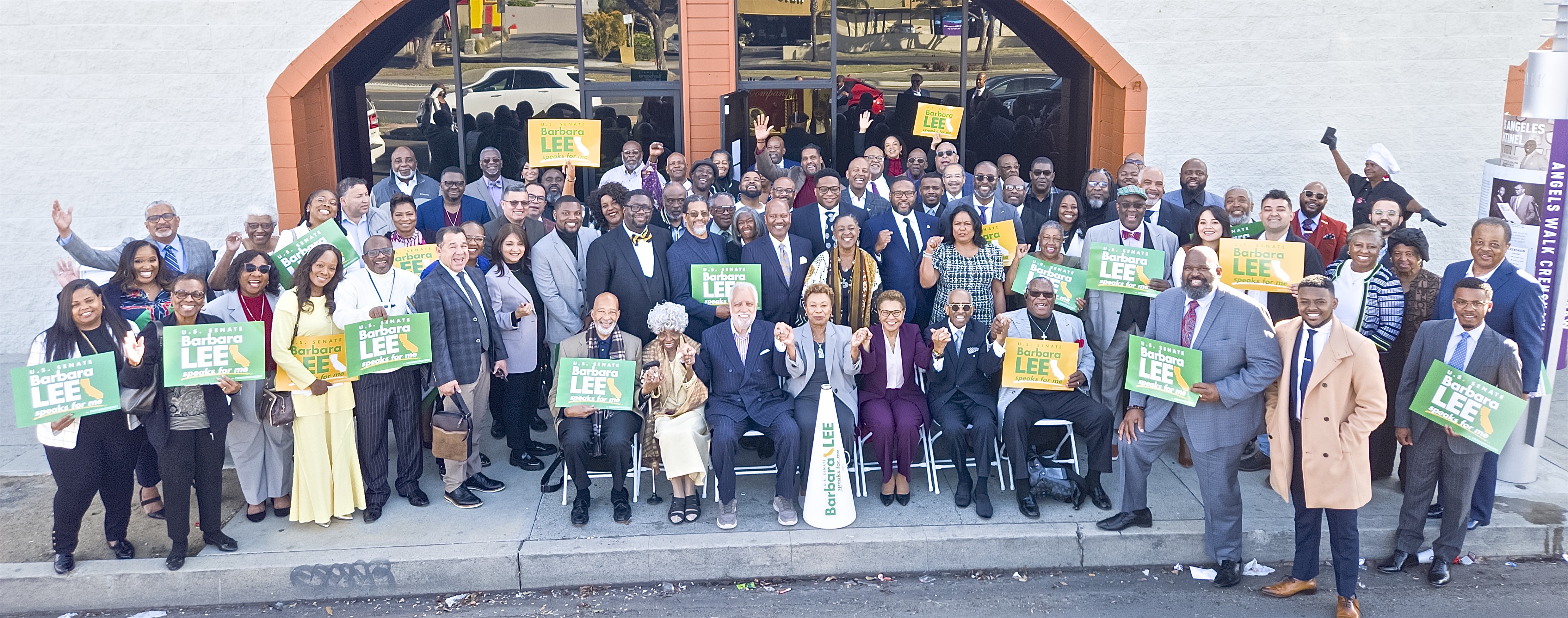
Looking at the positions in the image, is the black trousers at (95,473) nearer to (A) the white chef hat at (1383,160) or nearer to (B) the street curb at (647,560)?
(B) the street curb at (647,560)

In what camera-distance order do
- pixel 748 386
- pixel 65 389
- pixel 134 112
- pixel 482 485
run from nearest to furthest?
pixel 65 389, pixel 748 386, pixel 482 485, pixel 134 112

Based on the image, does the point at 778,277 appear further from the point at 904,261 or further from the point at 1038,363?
the point at 1038,363

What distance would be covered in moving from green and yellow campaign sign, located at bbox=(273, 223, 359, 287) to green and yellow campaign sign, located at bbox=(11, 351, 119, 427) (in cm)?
131

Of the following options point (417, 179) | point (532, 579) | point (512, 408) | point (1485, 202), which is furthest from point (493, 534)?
point (1485, 202)

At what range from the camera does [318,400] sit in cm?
666

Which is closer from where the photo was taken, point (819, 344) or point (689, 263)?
point (819, 344)

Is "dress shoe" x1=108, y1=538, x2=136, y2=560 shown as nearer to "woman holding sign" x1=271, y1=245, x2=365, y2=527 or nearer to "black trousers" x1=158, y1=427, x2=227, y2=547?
"black trousers" x1=158, y1=427, x2=227, y2=547

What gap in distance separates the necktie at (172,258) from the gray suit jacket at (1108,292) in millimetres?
6113

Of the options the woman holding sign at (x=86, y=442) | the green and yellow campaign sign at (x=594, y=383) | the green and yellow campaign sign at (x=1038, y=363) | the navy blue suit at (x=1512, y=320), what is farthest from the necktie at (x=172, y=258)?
the navy blue suit at (x=1512, y=320)

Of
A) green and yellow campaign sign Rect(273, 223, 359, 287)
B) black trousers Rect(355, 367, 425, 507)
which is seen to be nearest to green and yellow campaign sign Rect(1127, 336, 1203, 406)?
black trousers Rect(355, 367, 425, 507)

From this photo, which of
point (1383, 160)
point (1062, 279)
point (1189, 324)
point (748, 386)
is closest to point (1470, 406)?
point (1189, 324)

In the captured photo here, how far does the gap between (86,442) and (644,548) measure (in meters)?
3.09

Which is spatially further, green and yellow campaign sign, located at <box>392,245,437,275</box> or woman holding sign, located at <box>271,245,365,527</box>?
green and yellow campaign sign, located at <box>392,245,437,275</box>

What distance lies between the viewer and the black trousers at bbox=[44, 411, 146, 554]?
6.09 metres
